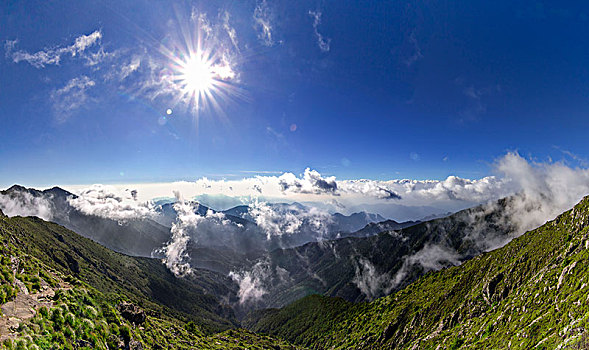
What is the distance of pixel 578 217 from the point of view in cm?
13725

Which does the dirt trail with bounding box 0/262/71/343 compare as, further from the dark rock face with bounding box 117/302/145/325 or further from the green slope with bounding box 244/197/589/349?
the green slope with bounding box 244/197/589/349

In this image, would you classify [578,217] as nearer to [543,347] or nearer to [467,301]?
[467,301]

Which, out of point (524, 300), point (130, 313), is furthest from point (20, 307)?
point (524, 300)

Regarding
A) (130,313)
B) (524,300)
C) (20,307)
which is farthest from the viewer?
(524,300)

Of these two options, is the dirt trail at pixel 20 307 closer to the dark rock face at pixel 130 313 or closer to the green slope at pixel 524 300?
the dark rock face at pixel 130 313

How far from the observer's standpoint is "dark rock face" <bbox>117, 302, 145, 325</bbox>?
51.5m

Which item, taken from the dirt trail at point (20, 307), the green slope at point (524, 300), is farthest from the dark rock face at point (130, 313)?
the green slope at point (524, 300)

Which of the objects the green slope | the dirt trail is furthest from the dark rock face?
the green slope

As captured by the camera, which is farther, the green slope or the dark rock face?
the green slope

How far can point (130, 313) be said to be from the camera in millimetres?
52812

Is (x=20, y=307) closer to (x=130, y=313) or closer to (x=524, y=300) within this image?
(x=130, y=313)

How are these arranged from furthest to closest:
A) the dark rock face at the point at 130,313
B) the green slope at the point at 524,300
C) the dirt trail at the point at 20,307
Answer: the green slope at the point at 524,300, the dark rock face at the point at 130,313, the dirt trail at the point at 20,307

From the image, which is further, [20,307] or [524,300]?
[524,300]

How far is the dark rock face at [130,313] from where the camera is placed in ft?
169
